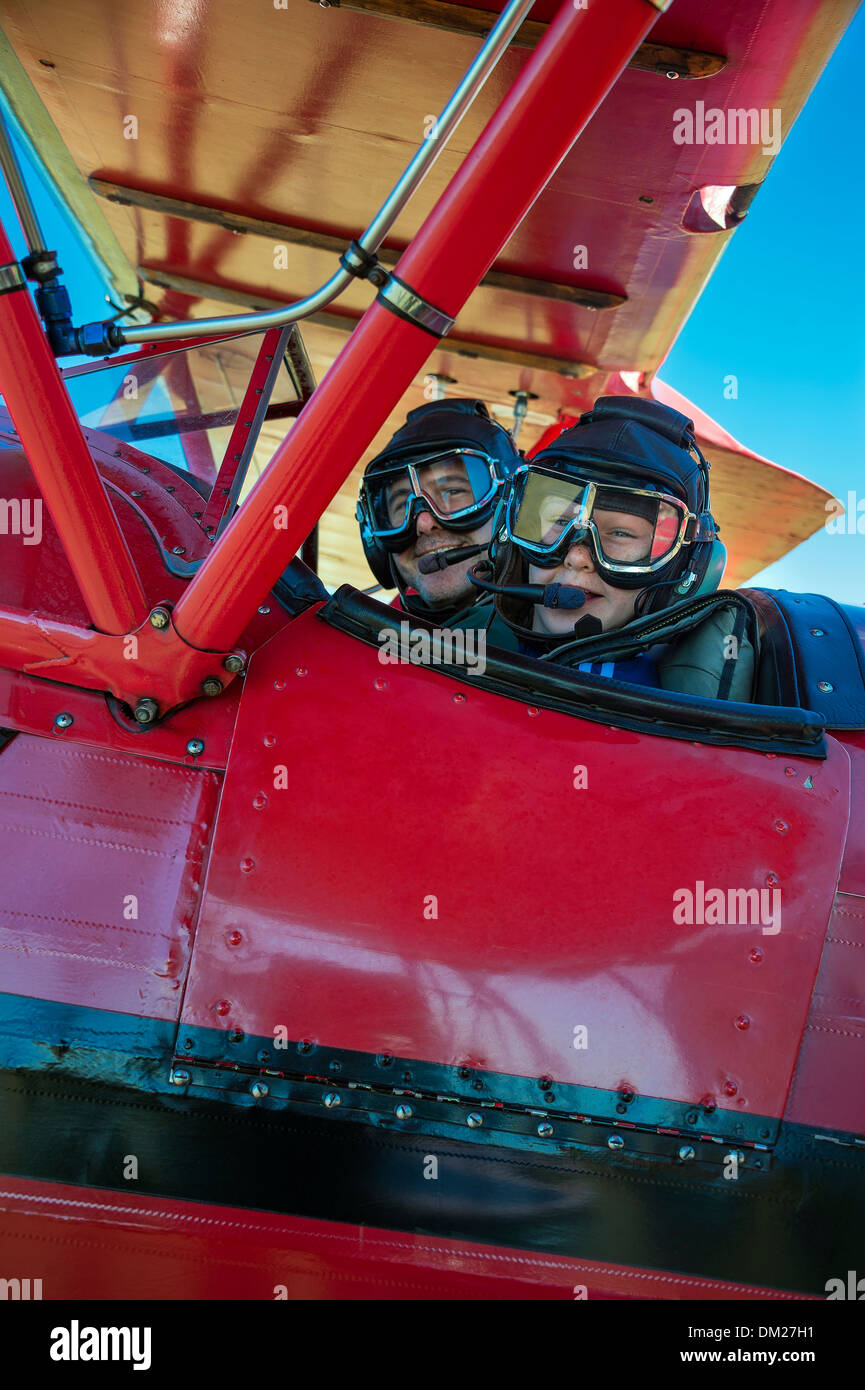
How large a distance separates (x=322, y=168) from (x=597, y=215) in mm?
827

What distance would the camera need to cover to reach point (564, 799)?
185 cm

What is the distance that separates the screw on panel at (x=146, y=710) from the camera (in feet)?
6.01

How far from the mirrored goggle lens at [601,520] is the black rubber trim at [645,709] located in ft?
2.15

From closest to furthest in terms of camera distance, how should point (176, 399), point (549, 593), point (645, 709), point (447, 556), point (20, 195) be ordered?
1. point (645, 709)
2. point (20, 195)
3. point (549, 593)
4. point (176, 399)
5. point (447, 556)

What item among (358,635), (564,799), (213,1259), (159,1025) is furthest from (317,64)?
(213,1259)

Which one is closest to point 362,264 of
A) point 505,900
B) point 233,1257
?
point 505,900

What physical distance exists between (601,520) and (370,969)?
4.35 feet

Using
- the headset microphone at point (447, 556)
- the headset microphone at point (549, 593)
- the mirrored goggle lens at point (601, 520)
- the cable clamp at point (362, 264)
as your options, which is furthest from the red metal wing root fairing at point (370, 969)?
the headset microphone at point (447, 556)

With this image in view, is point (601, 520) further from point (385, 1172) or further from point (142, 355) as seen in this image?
point (385, 1172)

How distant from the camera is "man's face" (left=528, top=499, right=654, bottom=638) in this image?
2574 millimetres

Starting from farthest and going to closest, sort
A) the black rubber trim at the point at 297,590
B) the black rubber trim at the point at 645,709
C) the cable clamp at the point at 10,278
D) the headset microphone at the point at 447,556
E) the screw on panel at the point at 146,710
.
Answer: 1. the headset microphone at the point at 447,556
2. the black rubber trim at the point at 297,590
3. the black rubber trim at the point at 645,709
4. the screw on panel at the point at 146,710
5. the cable clamp at the point at 10,278

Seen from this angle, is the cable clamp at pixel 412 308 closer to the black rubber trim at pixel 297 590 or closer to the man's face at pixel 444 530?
the black rubber trim at pixel 297 590

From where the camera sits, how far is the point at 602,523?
2584 mm

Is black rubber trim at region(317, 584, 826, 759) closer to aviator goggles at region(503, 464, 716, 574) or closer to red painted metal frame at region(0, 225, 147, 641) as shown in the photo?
red painted metal frame at region(0, 225, 147, 641)
